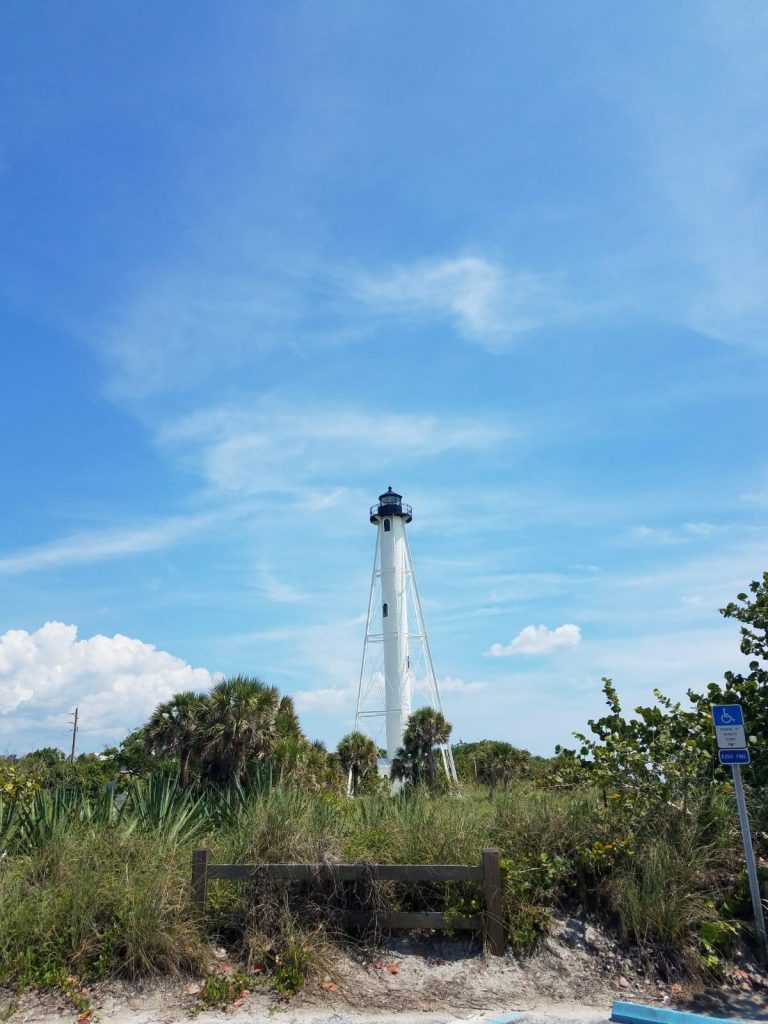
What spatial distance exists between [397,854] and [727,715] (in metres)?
3.64

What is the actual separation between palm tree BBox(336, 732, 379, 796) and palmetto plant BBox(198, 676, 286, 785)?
14.9 meters

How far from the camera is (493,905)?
23.5 feet

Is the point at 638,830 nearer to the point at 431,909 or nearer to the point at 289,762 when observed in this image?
the point at 431,909

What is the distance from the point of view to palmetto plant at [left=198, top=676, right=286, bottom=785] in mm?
22750

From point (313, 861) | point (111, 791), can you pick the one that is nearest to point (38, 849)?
point (111, 791)

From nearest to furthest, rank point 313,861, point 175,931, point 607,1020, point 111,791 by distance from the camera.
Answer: point 607,1020, point 175,931, point 313,861, point 111,791

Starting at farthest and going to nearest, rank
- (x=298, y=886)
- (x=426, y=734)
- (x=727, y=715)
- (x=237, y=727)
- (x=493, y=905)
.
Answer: (x=426, y=734), (x=237, y=727), (x=727, y=715), (x=298, y=886), (x=493, y=905)

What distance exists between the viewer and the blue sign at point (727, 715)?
779cm

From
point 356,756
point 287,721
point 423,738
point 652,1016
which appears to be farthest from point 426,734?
point 652,1016

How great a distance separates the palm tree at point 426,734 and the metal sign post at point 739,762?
30477mm

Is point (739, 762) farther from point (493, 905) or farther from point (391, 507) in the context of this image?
point (391, 507)

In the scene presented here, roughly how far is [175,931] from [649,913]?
4.38 metres

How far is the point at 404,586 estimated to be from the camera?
45625mm

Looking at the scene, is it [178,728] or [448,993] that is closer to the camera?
[448,993]
